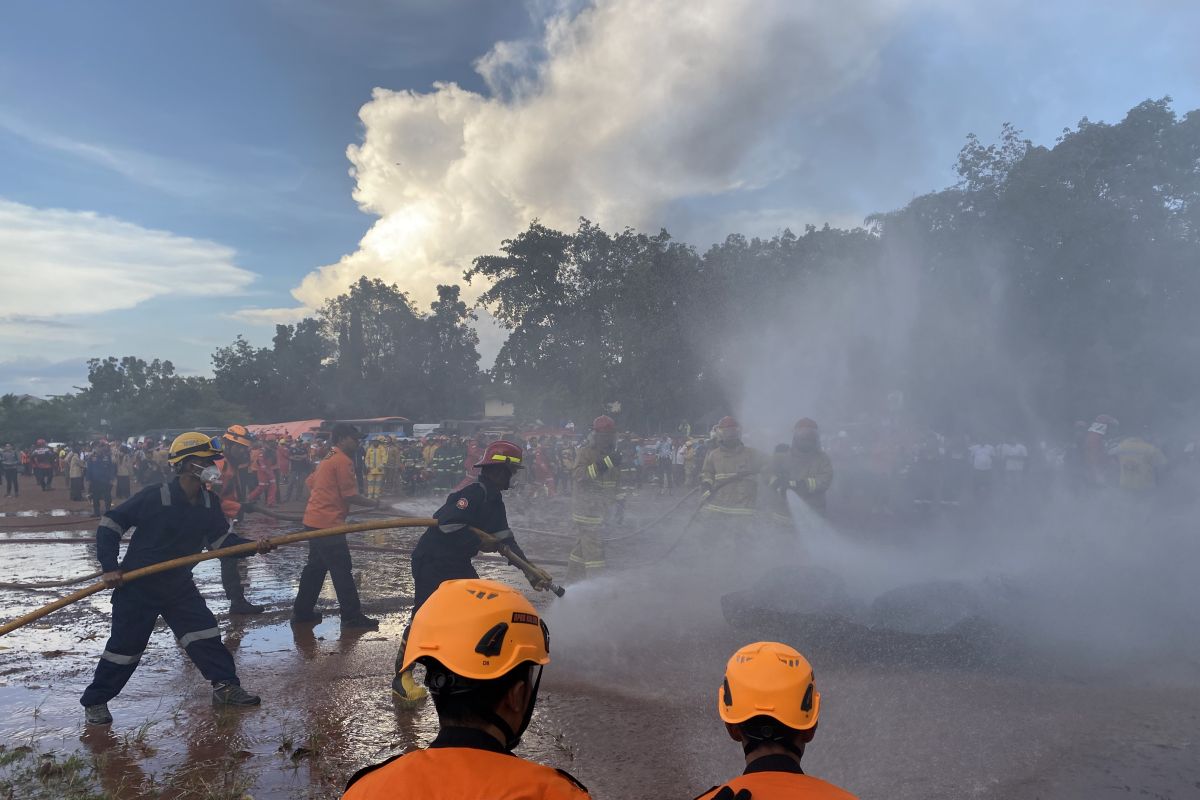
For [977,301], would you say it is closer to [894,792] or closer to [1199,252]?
[1199,252]

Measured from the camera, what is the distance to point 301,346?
70.7m

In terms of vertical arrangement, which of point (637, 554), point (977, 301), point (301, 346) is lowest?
point (637, 554)

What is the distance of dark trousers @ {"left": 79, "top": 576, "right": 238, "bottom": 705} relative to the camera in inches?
215

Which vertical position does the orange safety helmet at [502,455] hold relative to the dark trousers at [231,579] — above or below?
above

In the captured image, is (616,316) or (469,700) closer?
(469,700)

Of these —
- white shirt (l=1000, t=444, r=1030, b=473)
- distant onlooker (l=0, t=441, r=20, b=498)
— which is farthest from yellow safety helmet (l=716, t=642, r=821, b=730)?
distant onlooker (l=0, t=441, r=20, b=498)

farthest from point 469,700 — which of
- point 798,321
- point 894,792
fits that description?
point 798,321

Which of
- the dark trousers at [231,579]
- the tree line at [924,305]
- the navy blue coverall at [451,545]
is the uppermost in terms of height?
the tree line at [924,305]

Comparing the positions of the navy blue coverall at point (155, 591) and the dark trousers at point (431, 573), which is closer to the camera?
the navy blue coverall at point (155, 591)

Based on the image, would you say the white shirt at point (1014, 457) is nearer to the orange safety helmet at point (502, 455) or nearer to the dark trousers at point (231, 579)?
the orange safety helmet at point (502, 455)

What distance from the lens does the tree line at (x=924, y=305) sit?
1883 centimetres

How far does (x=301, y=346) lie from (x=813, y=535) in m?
66.6

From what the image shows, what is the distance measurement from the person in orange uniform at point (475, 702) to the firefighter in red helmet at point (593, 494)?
765cm

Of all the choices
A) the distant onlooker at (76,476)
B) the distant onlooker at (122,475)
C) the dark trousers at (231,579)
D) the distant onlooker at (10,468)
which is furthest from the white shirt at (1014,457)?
the distant onlooker at (10,468)
